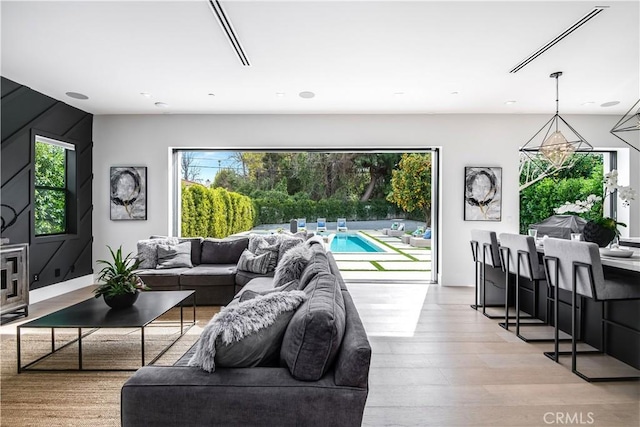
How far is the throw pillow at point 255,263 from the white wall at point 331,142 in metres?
2.19

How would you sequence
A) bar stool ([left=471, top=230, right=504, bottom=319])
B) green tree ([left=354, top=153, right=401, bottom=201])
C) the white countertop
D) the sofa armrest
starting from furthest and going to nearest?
green tree ([left=354, top=153, right=401, bottom=201])
bar stool ([left=471, top=230, right=504, bottom=319])
the white countertop
the sofa armrest

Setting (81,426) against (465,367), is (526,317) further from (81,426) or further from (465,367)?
(81,426)

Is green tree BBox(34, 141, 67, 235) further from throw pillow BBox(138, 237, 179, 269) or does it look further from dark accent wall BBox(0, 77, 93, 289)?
throw pillow BBox(138, 237, 179, 269)

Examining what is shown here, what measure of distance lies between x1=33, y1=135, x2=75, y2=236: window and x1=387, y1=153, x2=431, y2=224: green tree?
862cm

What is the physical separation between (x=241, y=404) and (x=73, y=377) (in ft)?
6.65

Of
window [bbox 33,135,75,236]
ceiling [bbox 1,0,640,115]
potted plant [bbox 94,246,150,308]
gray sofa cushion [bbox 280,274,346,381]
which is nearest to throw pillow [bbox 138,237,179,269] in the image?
window [bbox 33,135,75,236]

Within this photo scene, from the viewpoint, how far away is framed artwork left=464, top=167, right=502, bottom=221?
6414mm

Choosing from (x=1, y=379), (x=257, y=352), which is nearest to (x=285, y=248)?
(x=1, y=379)

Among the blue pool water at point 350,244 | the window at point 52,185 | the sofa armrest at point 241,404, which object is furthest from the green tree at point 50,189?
the blue pool water at point 350,244

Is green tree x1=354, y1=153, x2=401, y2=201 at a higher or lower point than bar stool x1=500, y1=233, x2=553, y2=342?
higher

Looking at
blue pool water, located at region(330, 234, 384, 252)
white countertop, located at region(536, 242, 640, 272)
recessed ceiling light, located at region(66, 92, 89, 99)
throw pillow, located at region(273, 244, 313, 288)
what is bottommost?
blue pool water, located at region(330, 234, 384, 252)

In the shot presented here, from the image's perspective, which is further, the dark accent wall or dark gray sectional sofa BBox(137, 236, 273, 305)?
dark gray sectional sofa BBox(137, 236, 273, 305)

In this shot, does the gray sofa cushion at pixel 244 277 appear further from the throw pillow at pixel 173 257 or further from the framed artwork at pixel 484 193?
the framed artwork at pixel 484 193

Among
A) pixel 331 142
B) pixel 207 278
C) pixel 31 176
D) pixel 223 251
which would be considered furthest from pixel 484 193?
pixel 31 176
